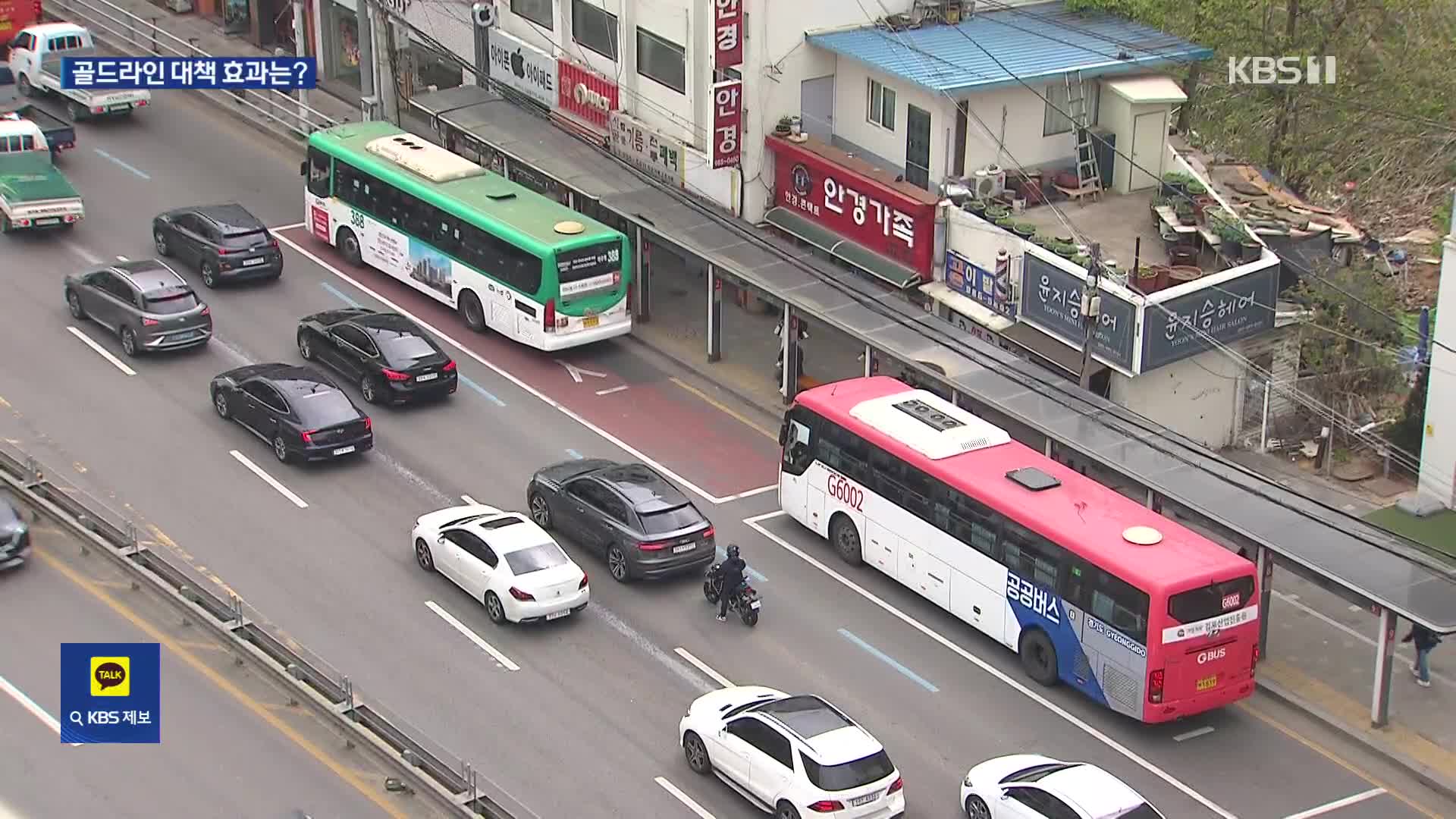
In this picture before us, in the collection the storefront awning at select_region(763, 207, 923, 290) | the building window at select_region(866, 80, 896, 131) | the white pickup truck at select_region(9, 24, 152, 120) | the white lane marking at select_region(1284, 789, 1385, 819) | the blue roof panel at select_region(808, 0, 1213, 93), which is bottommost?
the white lane marking at select_region(1284, 789, 1385, 819)

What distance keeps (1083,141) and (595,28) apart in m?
12.8

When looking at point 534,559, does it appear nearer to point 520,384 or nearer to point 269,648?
point 269,648

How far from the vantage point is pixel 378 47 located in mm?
57594

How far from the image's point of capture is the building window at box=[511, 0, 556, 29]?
54250 mm

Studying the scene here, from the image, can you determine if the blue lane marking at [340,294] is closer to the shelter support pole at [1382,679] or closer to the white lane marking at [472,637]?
the white lane marking at [472,637]

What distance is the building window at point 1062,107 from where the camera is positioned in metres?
46.7

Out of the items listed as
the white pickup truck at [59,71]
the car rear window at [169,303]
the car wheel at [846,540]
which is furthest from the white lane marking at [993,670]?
the white pickup truck at [59,71]

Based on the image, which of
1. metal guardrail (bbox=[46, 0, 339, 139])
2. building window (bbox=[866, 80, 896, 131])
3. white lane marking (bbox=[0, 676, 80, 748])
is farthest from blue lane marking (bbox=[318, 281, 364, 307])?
white lane marking (bbox=[0, 676, 80, 748])

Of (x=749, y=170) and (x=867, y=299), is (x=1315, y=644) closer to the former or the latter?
(x=867, y=299)

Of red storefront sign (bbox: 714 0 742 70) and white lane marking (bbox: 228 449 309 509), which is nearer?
white lane marking (bbox: 228 449 309 509)

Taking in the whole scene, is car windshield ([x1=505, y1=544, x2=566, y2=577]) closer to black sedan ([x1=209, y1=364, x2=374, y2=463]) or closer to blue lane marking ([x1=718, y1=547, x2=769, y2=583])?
blue lane marking ([x1=718, y1=547, x2=769, y2=583])

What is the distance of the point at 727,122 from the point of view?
47469mm

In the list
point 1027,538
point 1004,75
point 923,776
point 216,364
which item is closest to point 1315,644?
point 1027,538

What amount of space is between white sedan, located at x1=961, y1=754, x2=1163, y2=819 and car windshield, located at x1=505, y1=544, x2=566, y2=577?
852 centimetres
